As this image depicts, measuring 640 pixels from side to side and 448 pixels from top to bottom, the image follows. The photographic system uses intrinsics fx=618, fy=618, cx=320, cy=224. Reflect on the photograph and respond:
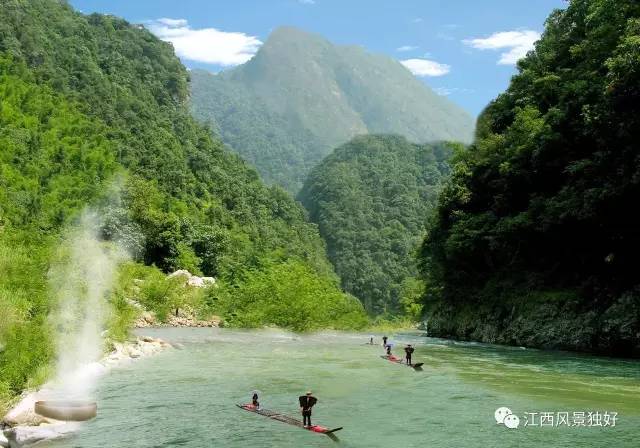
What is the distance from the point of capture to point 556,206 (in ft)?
107

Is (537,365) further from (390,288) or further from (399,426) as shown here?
(390,288)

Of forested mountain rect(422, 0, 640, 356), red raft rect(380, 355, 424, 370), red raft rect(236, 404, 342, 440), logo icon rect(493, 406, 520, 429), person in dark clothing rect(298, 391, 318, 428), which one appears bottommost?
red raft rect(380, 355, 424, 370)

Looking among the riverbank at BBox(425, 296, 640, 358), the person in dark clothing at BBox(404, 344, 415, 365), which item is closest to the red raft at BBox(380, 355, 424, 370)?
the person in dark clothing at BBox(404, 344, 415, 365)

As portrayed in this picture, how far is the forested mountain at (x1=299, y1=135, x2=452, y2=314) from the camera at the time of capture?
131000mm

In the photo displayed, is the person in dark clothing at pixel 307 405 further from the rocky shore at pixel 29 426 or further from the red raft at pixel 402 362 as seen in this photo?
the red raft at pixel 402 362

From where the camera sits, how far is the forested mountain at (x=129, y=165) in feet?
229

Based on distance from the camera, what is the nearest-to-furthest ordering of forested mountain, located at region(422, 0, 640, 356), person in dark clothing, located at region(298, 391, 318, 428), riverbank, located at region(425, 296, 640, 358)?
1. person in dark clothing, located at region(298, 391, 318, 428)
2. riverbank, located at region(425, 296, 640, 358)
3. forested mountain, located at region(422, 0, 640, 356)

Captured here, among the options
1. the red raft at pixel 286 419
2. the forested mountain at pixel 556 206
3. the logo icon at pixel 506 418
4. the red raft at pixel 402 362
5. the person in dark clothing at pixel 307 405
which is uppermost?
the forested mountain at pixel 556 206

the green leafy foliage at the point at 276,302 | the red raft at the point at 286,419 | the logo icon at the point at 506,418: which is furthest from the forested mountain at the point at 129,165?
the logo icon at the point at 506,418

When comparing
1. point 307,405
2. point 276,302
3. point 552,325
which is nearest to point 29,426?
point 307,405

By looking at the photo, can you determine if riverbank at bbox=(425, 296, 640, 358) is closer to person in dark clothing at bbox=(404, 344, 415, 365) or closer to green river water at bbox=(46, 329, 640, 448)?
green river water at bbox=(46, 329, 640, 448)

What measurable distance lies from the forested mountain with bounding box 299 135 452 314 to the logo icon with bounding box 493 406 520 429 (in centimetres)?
9318

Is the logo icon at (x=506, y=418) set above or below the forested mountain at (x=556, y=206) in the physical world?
below

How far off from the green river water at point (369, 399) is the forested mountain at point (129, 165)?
25.3 meters
